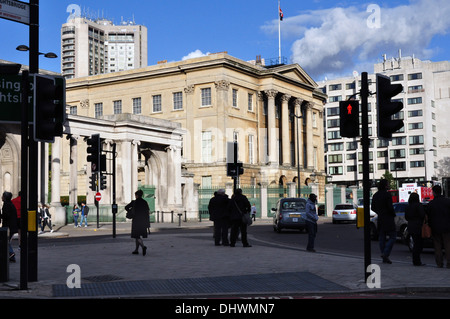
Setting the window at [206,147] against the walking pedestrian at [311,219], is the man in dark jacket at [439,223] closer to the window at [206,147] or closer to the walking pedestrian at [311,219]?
the walking pedestrian at [311,219]

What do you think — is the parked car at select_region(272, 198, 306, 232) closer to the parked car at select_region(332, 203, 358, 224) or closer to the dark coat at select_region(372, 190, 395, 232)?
the parked car at select_region(332, 203, 358, 224)

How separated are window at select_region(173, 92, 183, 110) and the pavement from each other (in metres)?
52.9

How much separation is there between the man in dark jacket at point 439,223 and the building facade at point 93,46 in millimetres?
172783

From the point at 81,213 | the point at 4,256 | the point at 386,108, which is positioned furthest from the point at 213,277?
Answer: the point at 81,213

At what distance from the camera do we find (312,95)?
273 ft

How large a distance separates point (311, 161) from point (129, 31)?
433ft

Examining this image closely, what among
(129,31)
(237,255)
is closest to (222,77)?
(237,255)

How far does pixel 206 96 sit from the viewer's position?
67.9m

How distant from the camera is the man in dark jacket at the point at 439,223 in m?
13.9

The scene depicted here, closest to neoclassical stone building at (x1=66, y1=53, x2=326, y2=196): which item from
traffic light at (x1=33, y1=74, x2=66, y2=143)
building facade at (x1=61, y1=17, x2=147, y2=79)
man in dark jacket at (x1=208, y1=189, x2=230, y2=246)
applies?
man in dark jacket at (x1=208, y1=189, x2=230, y2=246)

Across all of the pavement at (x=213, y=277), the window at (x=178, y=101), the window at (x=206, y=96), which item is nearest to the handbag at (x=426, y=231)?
the pavement at (x=213, y=277)

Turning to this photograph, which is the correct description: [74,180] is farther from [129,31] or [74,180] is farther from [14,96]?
[129,31]

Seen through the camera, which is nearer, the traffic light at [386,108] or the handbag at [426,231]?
the traffic light at [386,108]

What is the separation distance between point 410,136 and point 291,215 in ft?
284
